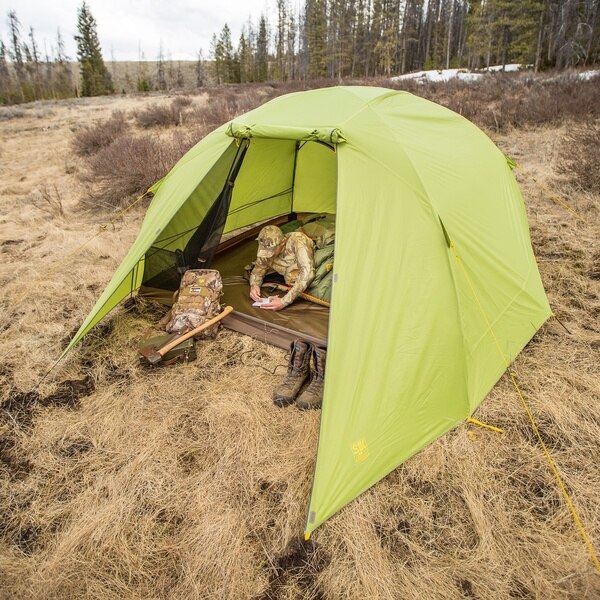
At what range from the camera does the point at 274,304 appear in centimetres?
398

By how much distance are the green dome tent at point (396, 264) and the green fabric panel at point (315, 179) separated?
146 centimetres

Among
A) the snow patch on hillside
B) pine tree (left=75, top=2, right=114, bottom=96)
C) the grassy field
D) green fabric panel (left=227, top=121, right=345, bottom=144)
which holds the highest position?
pine tree (left=75, top=2, right=114, bottom=96)

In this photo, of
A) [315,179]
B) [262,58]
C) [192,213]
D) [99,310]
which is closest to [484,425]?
[99,310]

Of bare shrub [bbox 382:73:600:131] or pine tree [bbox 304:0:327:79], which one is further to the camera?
pine tree [bbox 304:0:327:79]

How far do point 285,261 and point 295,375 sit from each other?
1.44 meters

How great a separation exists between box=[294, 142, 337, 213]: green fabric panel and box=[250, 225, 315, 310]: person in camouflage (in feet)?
5.27

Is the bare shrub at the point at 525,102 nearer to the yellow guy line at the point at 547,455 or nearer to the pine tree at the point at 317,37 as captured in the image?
the yellow guy line at the point at 547,455

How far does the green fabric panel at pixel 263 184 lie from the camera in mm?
4984

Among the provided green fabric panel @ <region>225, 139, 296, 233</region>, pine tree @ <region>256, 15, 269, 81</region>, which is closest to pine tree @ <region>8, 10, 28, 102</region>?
pine tree @ <region>256, 15, 269, 81</region>

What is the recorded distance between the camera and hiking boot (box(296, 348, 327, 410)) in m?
2.96

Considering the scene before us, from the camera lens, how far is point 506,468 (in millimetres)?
2506

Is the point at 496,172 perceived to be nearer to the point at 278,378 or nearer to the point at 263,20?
the point at 278,378

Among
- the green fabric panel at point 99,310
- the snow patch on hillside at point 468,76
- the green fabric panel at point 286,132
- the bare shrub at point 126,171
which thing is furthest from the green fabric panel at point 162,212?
the snow patch on hillside at point 468,76

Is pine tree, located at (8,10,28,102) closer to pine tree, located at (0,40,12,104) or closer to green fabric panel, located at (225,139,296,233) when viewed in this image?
pine tree, located at (0,40,12,104)
